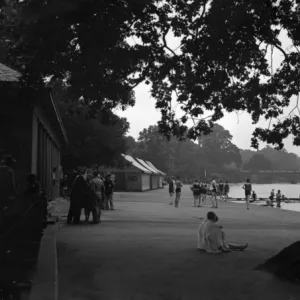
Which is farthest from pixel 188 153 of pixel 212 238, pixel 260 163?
pixel 212 238

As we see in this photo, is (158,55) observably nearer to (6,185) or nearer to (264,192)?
(6,185)

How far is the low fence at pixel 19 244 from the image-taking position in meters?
5.66

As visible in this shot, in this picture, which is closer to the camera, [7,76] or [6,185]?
[6,185]

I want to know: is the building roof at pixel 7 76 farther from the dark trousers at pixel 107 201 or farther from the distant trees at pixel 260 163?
the distant trees at pixel 260 163

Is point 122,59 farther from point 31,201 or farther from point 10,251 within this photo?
point 10,251

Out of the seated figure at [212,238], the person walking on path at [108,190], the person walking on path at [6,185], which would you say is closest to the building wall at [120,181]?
the person walking on path at [108,190]

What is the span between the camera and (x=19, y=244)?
6160 millimetres

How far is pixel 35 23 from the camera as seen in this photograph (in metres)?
9.08

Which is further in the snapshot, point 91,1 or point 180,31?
point 180,31

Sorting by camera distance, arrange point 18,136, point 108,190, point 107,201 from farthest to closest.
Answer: point 107,201 → point 108,190 → point 18,136

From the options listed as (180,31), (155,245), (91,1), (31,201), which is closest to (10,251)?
(31,201)

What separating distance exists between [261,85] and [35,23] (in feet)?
22.4

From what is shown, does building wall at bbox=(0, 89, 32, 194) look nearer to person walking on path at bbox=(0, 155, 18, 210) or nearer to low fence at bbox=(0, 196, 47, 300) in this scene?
person walking on path at bbox=(0, 155, 18, 210)

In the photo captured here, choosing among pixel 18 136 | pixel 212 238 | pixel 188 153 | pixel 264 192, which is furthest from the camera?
pixel 188 153
